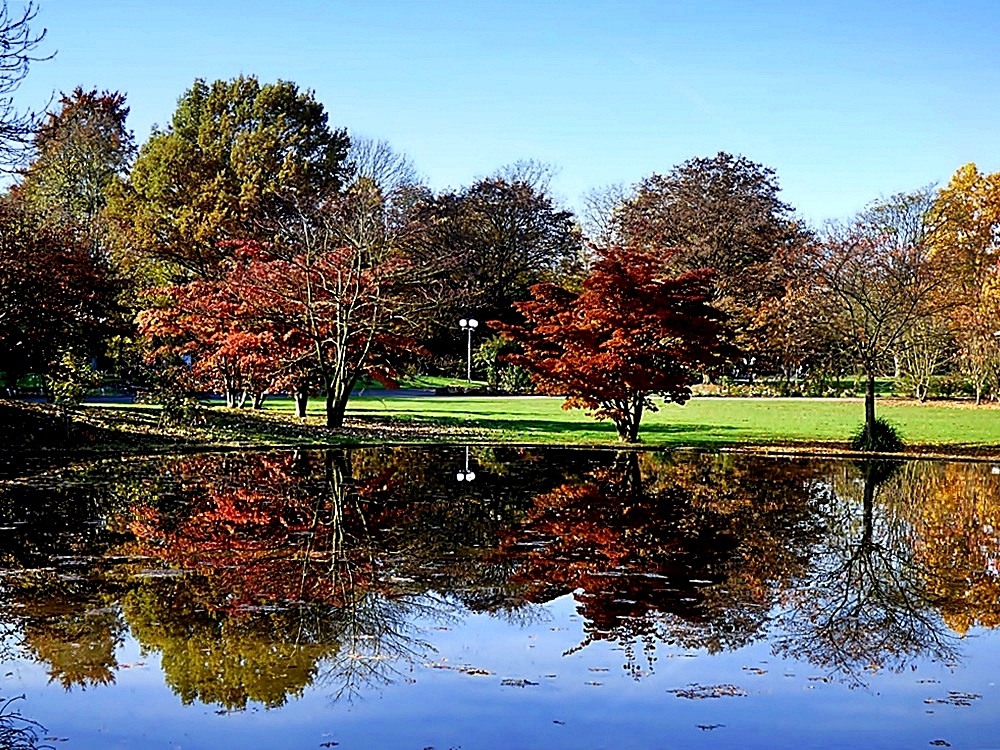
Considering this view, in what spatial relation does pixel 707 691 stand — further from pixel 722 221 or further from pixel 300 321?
pixel 722 221

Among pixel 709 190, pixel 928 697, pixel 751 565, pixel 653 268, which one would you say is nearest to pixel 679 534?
pixel 751 565

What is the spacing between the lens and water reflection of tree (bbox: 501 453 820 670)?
734 cm

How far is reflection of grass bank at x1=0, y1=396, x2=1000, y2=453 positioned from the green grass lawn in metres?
0.03

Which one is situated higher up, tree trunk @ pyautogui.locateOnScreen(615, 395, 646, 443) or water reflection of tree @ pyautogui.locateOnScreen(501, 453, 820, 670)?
tree trunk @ pyautogui.locateOnScreen(615, 395, 646, 443)

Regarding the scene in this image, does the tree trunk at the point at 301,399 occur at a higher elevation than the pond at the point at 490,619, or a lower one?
higher

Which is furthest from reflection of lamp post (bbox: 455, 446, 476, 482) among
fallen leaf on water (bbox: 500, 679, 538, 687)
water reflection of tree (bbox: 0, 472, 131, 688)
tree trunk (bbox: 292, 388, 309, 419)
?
fallen leaf on water (bbox: 500, 679, 538, 687)

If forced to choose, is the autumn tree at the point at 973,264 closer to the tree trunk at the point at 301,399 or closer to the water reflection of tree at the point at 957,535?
the water reflection of tree at the point at 957,535

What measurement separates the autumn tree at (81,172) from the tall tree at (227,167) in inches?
68.7

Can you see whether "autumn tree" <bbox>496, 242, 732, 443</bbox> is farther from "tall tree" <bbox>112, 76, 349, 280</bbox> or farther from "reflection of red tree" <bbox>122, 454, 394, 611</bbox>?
"tall tree" <bbox>112, 76, 349, 280</bbox>

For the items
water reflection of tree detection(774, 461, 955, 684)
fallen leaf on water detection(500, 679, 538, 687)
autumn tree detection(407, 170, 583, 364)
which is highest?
autumn tree detection(407, 170, 583, 364)

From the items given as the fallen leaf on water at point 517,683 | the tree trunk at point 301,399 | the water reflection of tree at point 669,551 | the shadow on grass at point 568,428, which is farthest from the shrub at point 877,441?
the fallen leaf on water at point 517,683

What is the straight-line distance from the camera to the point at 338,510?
1177 cm

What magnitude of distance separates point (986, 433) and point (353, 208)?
17033mm

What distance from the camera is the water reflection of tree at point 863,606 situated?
21.9 feet
